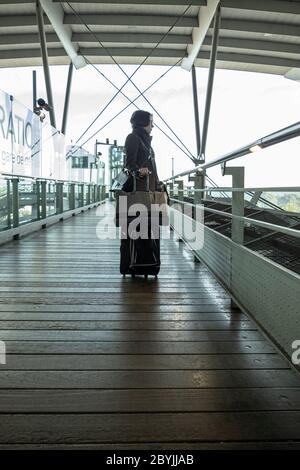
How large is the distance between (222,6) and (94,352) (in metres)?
11.3

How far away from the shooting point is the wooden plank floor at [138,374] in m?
1.32

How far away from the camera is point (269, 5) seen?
11008 mm

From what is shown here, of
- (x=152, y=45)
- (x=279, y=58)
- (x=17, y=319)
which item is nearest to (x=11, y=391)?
(x=17, y=319)

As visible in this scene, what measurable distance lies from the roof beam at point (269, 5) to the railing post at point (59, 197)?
626cm

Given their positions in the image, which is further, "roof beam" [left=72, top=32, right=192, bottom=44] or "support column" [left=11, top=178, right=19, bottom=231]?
"roof beam" [left=72, top=32, right=192, bottom=44]

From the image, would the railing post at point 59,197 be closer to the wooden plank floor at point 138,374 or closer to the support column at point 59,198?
the support column at point 59,198

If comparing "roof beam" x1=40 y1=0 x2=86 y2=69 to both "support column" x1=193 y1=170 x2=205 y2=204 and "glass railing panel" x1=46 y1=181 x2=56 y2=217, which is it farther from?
"support column" x1=193 y1=170 x2=205 y2=204

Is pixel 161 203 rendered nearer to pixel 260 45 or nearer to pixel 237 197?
pixel 237 197

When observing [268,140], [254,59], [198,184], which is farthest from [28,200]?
[254,59]

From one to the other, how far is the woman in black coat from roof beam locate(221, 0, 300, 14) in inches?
357

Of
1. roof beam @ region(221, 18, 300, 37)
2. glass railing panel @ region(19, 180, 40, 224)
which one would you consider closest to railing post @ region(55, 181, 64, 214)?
glass railing panel @ region(19, 180, 40, 224)

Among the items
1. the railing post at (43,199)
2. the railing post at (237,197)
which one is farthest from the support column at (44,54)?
the railing post at (237,197)

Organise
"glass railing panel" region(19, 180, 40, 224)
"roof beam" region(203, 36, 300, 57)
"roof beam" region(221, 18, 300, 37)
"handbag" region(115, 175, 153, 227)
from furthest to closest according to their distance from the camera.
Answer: "roof beam" region(203, 36, 300, 57), "roof beam" region(221, 18, 300, 37), "glass railing panel" region(19, 180, 40, 224), "handbag" region(115, 175, 153, 227)

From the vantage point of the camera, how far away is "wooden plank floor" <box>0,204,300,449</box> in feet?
4.33
